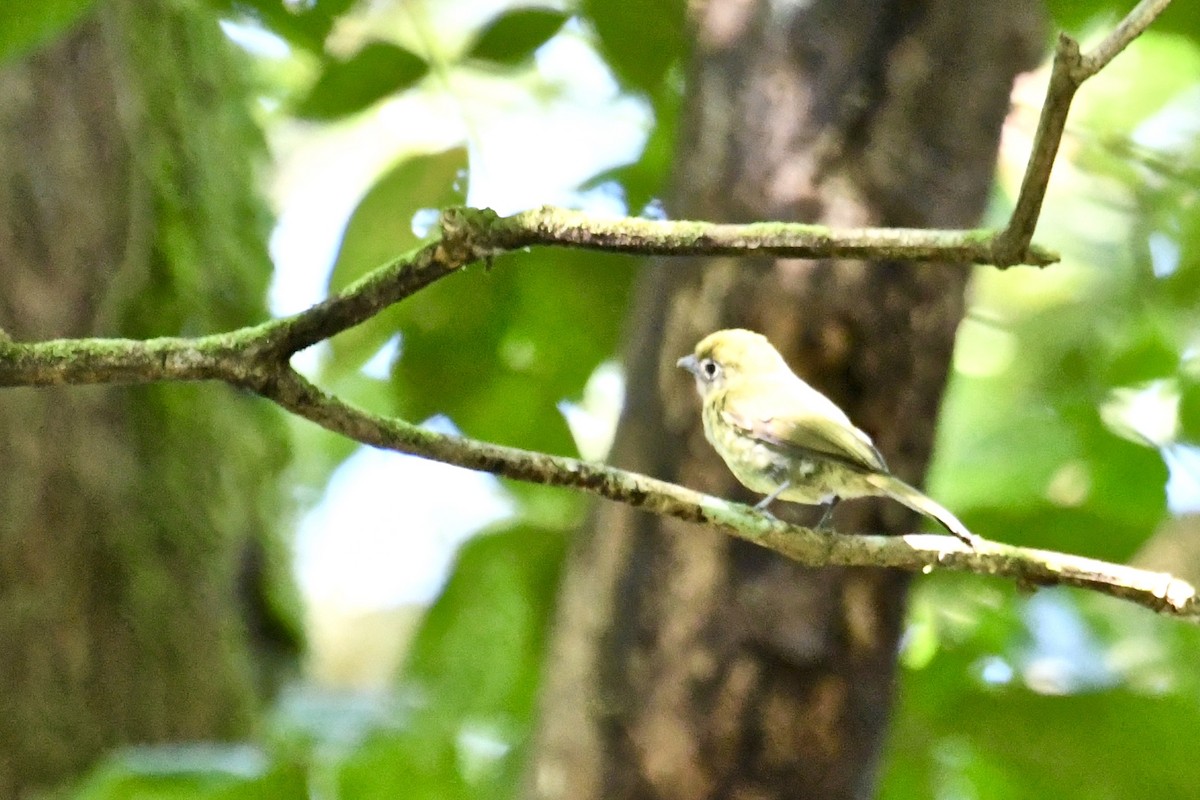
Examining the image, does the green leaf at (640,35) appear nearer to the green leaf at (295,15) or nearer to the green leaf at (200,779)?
the green leaf at (295,15)

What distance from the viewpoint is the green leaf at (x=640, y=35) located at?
1.04m

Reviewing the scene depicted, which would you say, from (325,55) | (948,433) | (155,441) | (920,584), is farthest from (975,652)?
(155,441)

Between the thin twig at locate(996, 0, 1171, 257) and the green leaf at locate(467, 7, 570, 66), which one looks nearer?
the thin twig at locate(996, 0, 1171, 257)

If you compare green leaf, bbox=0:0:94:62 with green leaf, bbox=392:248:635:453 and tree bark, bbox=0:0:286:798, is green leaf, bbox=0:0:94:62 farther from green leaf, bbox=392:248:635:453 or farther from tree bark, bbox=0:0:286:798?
tree bark, bbox=0:0:286:798

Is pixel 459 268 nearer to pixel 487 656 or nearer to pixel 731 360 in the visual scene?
pixel 731 360

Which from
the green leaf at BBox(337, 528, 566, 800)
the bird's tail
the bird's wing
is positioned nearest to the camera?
the bird's tail

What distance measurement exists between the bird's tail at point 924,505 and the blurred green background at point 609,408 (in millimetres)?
232

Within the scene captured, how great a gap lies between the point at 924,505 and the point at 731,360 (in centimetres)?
20

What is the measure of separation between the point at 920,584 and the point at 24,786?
0.89m

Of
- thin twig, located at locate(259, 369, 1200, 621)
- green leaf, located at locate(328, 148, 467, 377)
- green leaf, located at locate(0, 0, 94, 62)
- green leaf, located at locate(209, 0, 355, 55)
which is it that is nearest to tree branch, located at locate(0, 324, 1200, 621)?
thin twig, located at locate(259, 369, 1200, 621)

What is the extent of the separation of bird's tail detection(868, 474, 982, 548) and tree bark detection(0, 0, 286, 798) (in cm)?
84

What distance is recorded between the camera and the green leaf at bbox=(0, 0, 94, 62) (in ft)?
2.27

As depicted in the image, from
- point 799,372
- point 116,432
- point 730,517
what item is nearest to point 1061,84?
point 730,517

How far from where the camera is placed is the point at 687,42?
3.60ft
